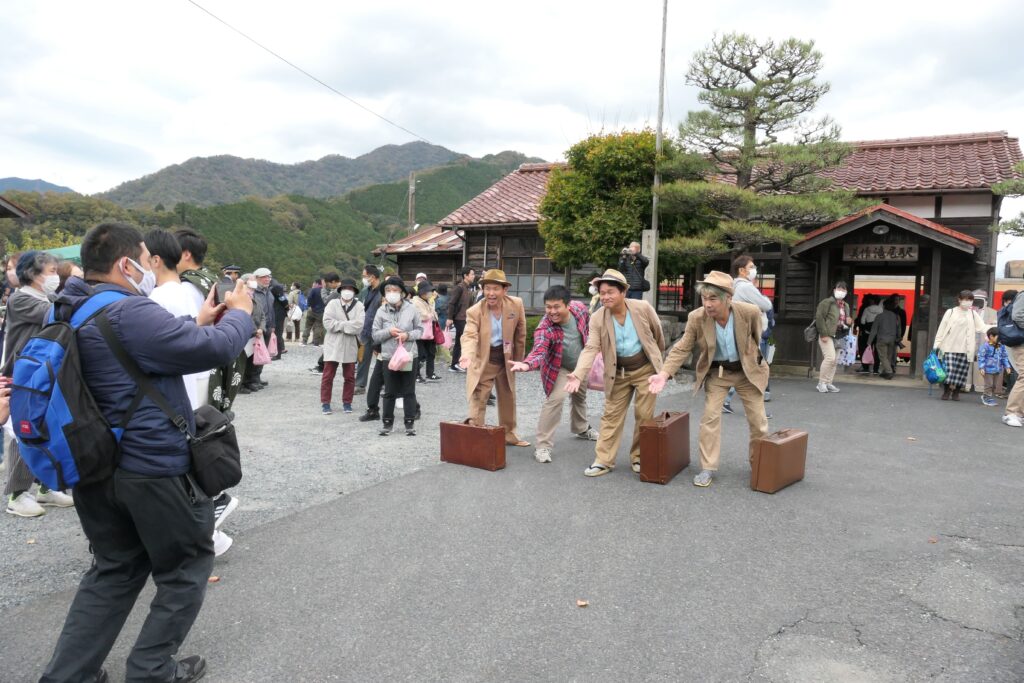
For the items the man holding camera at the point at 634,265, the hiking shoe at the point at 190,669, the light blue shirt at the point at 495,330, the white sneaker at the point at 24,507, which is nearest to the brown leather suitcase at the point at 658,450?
the light blue shirt at the point at 495,330

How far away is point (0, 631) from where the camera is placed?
3145 mm

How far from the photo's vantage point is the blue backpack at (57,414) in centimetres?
232

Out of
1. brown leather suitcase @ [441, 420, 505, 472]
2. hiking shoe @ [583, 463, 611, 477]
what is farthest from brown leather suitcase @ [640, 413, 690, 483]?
brown leather suitcase @ [441, 420, 505, 472]

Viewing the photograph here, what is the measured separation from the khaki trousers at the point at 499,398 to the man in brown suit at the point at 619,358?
114 centimetres

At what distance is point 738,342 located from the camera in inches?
220

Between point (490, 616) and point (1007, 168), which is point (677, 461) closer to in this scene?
point (490, 616)

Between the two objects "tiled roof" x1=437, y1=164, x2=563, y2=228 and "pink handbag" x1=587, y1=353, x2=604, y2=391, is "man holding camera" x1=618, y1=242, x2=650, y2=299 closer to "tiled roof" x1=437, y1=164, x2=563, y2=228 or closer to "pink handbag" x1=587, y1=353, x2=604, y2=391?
"pink handbag" x1=587, y1=353, x2=604, y2=391

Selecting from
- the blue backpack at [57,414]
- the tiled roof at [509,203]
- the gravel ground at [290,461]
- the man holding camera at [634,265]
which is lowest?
the gravel ground at [290,461]

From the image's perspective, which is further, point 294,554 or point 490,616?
point 294,554

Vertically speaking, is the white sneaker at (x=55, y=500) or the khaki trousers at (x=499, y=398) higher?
the khaki trousers at (x=499, y=398)

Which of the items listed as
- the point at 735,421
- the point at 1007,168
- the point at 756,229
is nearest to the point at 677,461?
the point at 735,421

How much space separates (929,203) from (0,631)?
16163 mm

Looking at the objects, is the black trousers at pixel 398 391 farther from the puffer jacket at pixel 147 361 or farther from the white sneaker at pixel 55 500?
the puffer jacket at pixel 147 361

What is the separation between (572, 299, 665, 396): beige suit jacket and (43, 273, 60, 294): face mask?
13.1 feet
